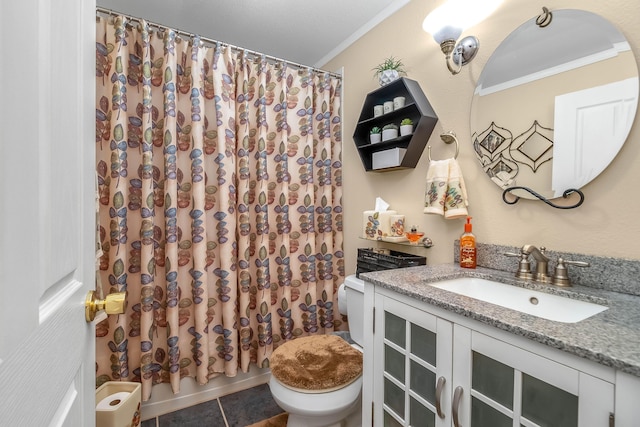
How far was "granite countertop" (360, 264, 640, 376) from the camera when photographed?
0.59 metres

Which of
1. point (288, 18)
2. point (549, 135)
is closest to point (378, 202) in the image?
point (549, 135)

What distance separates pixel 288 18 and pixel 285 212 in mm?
1329

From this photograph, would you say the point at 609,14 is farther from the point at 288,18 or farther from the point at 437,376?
the point at 288,18

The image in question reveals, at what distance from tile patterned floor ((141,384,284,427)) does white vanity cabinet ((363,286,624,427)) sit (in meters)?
0.86

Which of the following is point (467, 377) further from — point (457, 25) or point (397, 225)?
point (457, 25)

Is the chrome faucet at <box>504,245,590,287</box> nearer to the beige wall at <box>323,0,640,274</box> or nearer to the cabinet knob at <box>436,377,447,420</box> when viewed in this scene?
the beige wall at <box>323,0,640,274</box>

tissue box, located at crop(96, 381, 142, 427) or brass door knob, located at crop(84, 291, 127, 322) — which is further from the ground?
brass door knob, located at crop(84, 291, 127, 322)

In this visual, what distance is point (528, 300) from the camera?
1.08 meters

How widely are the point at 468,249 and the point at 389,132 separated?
82cm

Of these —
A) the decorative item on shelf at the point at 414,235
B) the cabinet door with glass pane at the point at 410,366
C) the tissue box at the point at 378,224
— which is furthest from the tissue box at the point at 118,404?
the decorative item on shelf at the point at 414,235

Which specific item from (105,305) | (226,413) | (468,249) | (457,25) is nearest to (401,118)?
(457,25)

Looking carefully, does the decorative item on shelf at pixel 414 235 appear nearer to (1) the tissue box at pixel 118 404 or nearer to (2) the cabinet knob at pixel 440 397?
(2) the cabinet knob at pixel 440 397

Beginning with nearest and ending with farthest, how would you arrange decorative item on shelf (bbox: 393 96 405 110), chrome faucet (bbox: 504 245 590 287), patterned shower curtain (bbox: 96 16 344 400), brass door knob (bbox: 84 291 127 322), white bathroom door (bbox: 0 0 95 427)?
1. white bathroom door (bbox: 0 0 95 427)
2. brass door knob (bbox: 84 291 127 322)
3. chrome faucet (bbox: 504 245 590 287)
4. patterned shower curtain (bbox: 96 16 344 400)
5. decorative item on shelf (bbox: 393 96 405 110)

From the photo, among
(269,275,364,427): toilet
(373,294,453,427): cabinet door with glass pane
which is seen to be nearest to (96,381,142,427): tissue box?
(269,275,364,427): toilet
